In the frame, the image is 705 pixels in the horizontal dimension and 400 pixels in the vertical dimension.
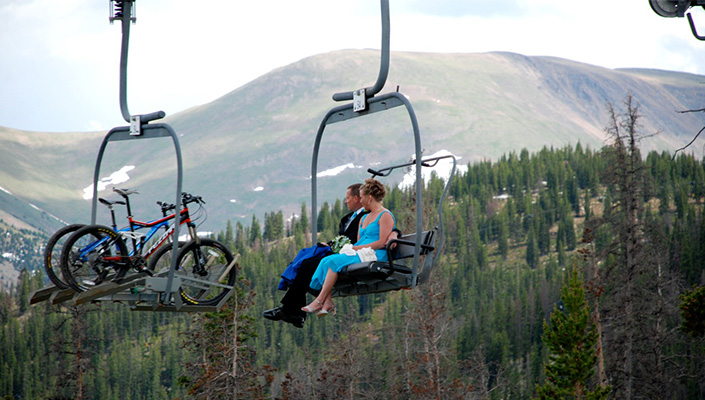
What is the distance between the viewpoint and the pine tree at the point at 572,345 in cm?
4484

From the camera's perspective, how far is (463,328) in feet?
399

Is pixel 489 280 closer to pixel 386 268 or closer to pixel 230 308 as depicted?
pixel 230 308

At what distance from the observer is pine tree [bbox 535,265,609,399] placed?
44.8 meters

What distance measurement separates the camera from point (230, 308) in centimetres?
4053

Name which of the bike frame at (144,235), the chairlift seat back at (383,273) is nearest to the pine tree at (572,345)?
the chairlift seat back at (383,273)

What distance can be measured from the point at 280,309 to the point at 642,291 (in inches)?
1492

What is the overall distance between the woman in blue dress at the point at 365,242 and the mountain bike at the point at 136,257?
164 centimetres

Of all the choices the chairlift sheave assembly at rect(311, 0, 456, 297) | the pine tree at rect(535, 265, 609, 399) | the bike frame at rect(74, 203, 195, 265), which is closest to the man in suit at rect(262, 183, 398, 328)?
the chairlift sheave assembly at rect(311, 0, 456, 297)

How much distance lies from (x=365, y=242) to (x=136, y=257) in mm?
2894

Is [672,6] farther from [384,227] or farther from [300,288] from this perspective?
[300,288]

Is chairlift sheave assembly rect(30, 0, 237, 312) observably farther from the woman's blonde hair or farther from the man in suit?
the woman's blonde hair

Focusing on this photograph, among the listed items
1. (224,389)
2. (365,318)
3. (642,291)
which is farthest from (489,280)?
(224,389)

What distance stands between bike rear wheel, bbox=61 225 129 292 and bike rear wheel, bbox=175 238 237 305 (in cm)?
77

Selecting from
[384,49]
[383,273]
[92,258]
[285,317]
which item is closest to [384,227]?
[383,273]
